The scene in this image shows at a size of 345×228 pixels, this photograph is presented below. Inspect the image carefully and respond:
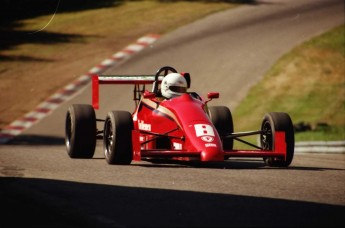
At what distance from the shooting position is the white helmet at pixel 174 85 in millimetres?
14875

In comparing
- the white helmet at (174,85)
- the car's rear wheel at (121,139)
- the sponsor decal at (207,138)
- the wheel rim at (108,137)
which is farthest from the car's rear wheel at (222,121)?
the sponsor decal at (207,138)

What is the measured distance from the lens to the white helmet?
14.9 metres

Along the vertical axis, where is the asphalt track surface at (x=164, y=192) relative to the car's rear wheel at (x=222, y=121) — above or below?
below

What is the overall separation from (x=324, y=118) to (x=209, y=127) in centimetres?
1141

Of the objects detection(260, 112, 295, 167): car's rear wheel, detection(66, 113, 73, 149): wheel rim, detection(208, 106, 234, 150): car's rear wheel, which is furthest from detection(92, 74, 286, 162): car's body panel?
detection(66, 113, 73, 149): wheel rim

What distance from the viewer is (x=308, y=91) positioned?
1064 inches

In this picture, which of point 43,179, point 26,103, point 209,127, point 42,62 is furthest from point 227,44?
point 43,179

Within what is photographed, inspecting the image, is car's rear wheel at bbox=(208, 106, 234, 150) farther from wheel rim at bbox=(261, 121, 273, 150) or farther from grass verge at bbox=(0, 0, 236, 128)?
grass verge at bbox=(0, 0, 236, 128)

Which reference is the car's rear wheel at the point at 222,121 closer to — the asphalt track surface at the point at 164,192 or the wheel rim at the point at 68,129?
the asphalt track surface at the point at 164,192

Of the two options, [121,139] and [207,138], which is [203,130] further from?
[121,139]

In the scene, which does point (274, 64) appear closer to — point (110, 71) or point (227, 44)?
point (227, 44)

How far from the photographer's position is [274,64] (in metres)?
30.1

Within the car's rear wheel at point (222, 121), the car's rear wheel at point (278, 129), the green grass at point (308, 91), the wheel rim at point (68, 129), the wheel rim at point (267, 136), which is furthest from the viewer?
the green grass at point (308, 91)

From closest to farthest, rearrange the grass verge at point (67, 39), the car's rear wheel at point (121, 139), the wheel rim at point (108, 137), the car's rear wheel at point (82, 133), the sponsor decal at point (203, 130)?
the sponsor decal at point (203, 130), the car's rear wheel at point (121, 139), the wheel rim at point (108, 137), the car's rear wheel at point (82, 133), the grass verge at point (67, 39)
